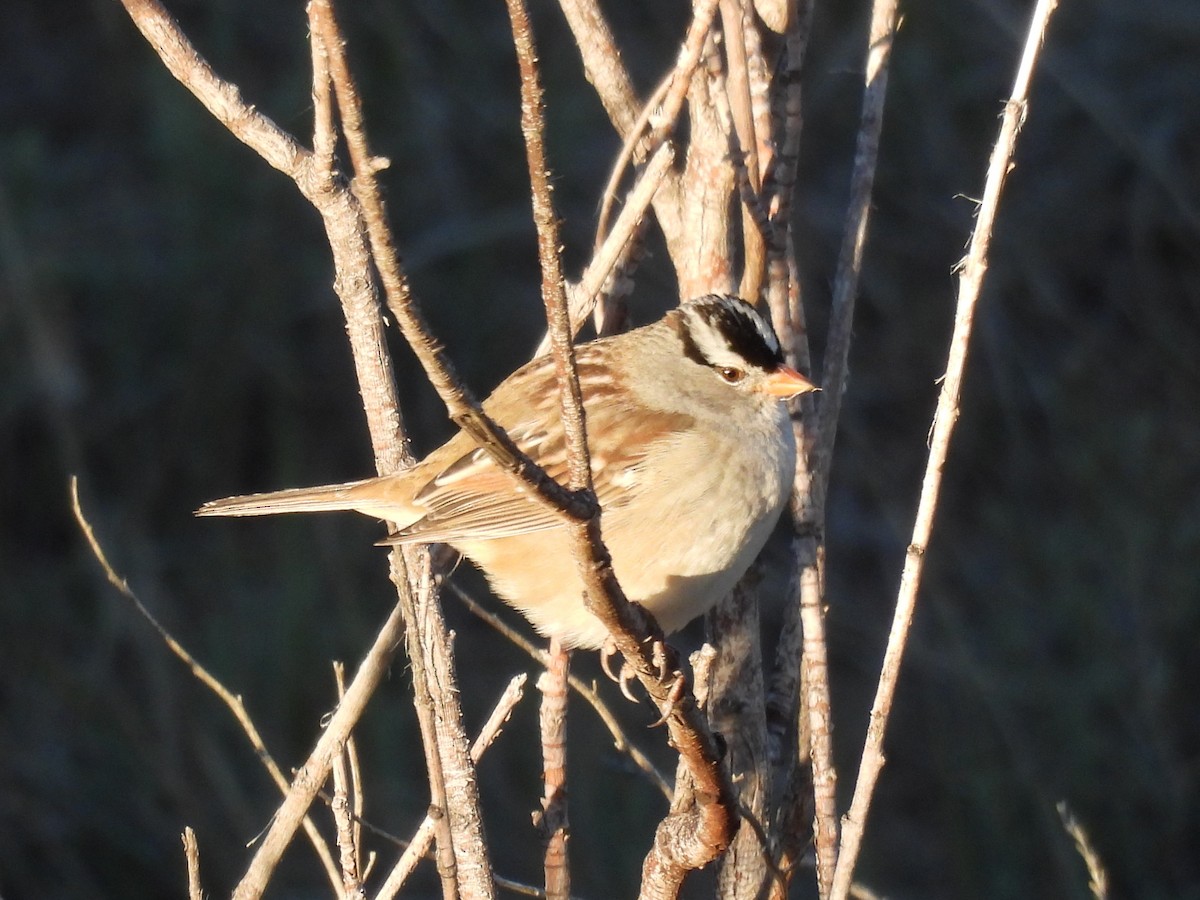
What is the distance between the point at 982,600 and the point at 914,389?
2.92ft

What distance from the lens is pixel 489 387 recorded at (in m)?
5.32

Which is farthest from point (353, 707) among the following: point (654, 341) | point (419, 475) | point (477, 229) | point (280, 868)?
point (477, 229)

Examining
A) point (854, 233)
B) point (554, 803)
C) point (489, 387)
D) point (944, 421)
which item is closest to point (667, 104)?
point (854, 233)

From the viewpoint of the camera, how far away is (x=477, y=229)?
17.7ft

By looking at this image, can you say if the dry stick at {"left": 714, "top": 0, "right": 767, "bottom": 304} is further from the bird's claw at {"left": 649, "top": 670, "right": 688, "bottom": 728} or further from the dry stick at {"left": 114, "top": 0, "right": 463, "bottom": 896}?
the bird's claw at {"left": 649, "top": 670, "right": 688, "bottom": 728}

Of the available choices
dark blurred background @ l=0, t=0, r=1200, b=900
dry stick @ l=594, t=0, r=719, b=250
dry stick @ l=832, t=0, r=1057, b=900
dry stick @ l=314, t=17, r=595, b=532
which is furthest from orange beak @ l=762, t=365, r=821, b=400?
dark blurred background @ l=0, t=0, r=1200, b=900

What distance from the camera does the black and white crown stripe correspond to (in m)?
2.48

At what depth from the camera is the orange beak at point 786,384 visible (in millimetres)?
2531

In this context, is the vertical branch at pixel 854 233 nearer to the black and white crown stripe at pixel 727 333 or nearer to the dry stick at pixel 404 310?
the black and white crown stripe at pixel 727 333

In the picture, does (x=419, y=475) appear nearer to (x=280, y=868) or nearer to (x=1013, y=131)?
(x=1013, y=131)

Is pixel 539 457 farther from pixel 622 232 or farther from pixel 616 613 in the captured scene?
pixel 616 613

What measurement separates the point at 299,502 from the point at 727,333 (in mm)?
899

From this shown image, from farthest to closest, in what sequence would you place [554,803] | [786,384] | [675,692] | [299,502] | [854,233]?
[299,502], [786,384], [854,233], [554,803], [675,692]

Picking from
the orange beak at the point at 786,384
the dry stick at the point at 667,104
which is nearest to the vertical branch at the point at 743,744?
the orange beak at the point at 786,384
